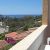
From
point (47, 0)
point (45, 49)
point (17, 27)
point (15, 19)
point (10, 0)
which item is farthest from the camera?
point (10, 0)

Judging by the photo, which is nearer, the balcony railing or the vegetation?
the balcony railing

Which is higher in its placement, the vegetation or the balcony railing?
the balcony railing

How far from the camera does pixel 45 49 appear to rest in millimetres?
2908

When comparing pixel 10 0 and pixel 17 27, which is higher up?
pixel 10 0

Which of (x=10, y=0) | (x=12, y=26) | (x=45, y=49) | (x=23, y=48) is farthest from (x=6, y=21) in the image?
(x=10, y=0)

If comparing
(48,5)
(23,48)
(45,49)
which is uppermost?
(48,5)

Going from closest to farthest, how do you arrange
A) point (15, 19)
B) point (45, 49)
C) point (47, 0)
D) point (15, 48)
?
point (15, 48), point (45, 49), point (47, 0), point (15, 19)

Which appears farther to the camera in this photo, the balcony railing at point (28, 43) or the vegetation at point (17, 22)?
the vegetation at point (17, 22)

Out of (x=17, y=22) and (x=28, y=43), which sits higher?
(x=28, y=43)

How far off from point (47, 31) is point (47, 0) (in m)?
0.82

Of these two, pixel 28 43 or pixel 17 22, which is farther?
pixel 17 22

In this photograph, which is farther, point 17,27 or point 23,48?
point 17,27

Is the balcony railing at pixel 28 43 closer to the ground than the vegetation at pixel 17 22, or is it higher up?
higher up

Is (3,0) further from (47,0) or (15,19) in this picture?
(47,0)
